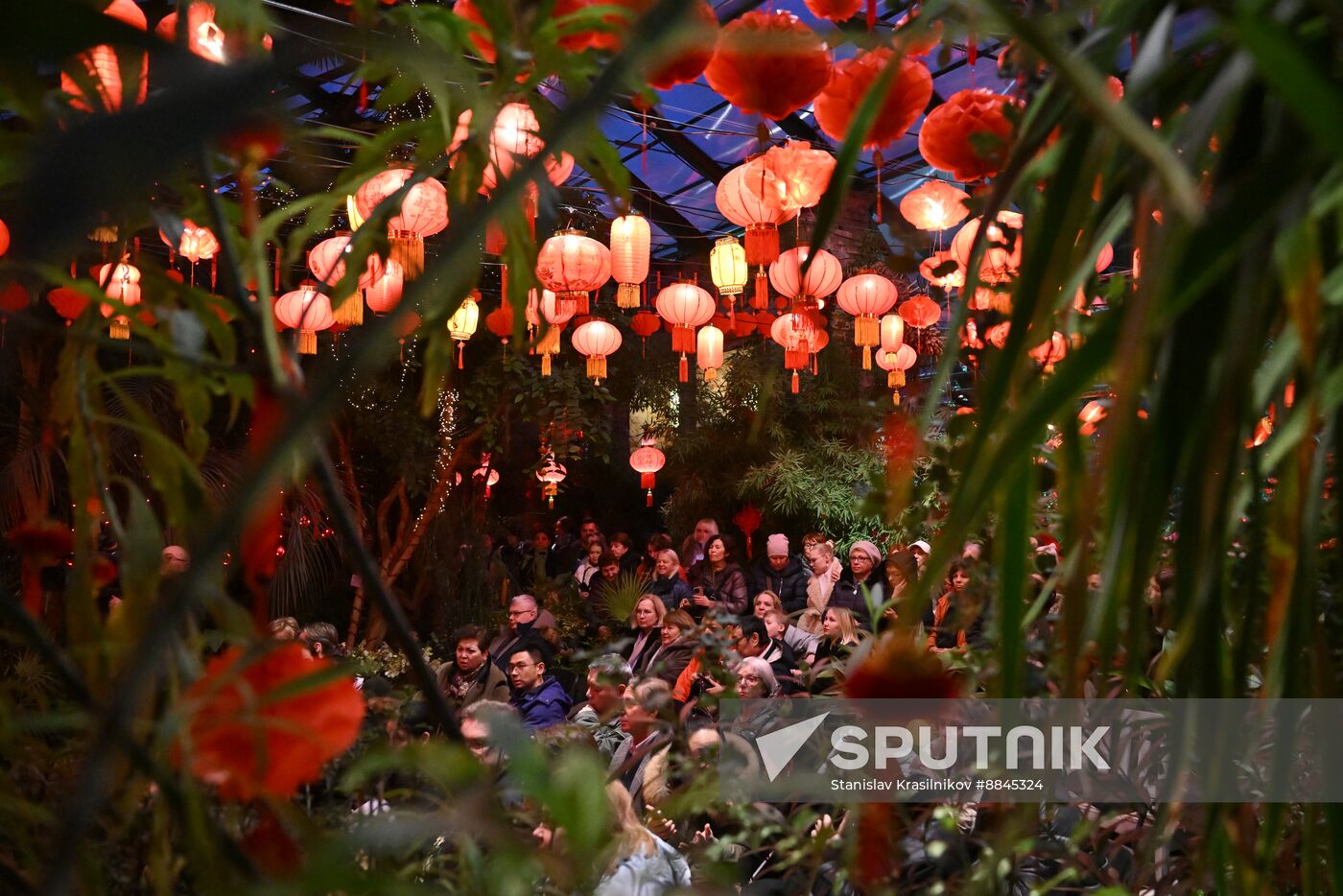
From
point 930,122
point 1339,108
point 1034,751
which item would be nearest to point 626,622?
point 930,122

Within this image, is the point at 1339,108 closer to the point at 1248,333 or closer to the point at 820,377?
the point at 1248,333

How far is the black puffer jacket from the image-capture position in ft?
16.1

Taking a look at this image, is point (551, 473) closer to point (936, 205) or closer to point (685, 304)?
point (685, 304)

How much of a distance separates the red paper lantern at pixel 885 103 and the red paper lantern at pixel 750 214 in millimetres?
1458

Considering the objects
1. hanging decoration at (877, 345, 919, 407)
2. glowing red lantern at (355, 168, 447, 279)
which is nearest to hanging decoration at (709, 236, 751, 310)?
hanging decoration at (877, 345, 919, 407)

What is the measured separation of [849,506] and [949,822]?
18.6 feet

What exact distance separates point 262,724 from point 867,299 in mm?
5165

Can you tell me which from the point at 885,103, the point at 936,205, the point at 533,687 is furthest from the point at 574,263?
the point at 885,103

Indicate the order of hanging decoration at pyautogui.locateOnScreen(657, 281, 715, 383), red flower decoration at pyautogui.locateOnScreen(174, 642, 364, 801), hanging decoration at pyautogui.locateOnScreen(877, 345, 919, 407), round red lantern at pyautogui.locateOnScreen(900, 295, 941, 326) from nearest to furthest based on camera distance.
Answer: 1. red flower decoration at pyautogui.locateOnScreen(174, 642, 364, 801)
2. hanging decoration at pyautogui.locateOnScreen(657, 281, 715, 383)
3. round red lantern at pyautogui.locateOnScreen(900, 295, 941, 326)
4. hanging decoration at pyautogui.locateOnScreen(877, 345, 919, 407)

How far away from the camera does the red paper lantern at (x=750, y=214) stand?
129 inches

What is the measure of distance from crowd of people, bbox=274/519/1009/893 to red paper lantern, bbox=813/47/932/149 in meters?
0.55

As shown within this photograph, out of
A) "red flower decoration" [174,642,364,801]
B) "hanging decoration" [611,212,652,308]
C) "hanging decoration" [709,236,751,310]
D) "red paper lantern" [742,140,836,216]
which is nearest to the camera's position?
"red flower decoration" [174,642,364,801]

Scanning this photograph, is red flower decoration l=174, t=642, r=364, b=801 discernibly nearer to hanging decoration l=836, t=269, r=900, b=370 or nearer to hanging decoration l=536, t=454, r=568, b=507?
hanging decoration l=836, t=269, r=900, b=370

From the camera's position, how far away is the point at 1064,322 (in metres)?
0.53
